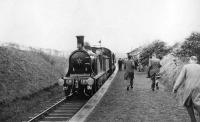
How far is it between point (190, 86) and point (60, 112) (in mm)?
5995


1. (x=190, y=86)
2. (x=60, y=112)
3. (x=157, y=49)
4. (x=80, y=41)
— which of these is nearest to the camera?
(x=190, y=86)

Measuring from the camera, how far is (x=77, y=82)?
13133 millimetres

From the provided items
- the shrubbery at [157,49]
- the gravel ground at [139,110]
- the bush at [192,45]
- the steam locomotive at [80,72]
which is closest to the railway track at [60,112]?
the steam locomotive at [80,72]

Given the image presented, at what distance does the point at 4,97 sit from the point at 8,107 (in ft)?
3.05

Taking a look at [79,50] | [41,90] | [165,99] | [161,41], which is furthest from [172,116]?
[161,41]

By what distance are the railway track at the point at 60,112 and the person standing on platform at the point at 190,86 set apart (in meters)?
4.57

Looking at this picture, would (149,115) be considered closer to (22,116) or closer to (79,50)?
(22,116)

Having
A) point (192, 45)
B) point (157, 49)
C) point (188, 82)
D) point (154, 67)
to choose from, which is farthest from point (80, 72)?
point (157, 49)

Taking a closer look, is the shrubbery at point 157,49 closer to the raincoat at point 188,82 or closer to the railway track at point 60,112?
the railway track at point 60,112

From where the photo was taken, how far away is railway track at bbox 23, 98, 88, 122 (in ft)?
31.0

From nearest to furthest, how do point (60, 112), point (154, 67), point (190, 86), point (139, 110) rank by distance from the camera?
point (190, 86) < point (139, 110) < point (60, 112) < point (154, 67)

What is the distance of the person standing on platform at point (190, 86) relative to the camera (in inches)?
226

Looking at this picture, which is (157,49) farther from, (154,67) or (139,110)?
(139,110)

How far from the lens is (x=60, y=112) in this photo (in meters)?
10.6
